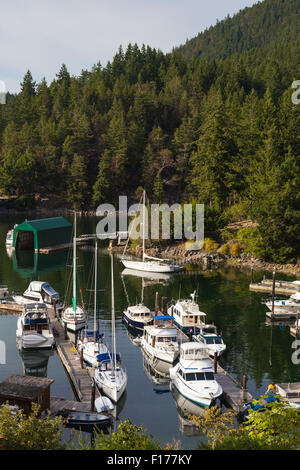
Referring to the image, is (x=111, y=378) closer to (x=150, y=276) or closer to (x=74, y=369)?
(x=74, y=369)

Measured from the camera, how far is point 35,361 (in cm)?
4312

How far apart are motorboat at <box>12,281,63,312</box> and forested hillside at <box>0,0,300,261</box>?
45408mm

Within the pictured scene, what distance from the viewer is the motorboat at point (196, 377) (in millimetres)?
33781

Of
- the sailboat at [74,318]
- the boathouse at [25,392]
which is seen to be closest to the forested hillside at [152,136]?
the sailboat at [74,318]

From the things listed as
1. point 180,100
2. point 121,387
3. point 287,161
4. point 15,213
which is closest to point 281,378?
point 121,387

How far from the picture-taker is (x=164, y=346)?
1672 inches

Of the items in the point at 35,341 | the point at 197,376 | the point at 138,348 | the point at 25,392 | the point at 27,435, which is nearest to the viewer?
the point at 27,435

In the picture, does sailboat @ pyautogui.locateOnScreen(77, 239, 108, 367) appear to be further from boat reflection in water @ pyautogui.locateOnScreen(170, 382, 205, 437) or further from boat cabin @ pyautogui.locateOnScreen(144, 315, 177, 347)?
boat reflection in water @ pyautogui.locateOnScreen(170, 382, 205, 437)

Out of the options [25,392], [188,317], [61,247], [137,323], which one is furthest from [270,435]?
[61,247]

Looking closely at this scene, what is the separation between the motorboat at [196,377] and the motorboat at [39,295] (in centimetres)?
2370

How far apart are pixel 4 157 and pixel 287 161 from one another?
365 ft

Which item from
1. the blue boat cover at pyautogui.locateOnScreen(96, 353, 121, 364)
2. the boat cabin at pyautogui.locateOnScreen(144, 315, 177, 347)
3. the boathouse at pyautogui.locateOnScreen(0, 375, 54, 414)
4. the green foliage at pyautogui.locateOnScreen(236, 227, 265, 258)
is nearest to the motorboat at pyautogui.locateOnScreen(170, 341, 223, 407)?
the boat cabin at pyautogui.locateOnScreen(144, 315, 177, 347)

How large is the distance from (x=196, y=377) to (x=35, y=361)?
50.8 feet

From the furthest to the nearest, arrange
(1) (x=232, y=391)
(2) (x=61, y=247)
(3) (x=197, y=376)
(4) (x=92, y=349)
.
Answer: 1. (2) (x=61, y=247)
2. (4) (x=92, y=349)
3. (1) (x=232, y=391)
4. (3) (x=197, y=376)
